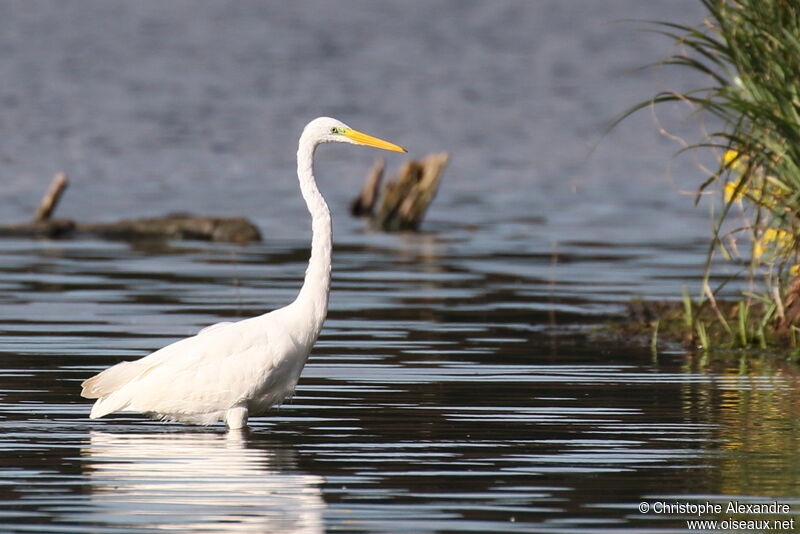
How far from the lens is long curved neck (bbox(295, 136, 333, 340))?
10.9 m

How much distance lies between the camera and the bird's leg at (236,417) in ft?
35.1

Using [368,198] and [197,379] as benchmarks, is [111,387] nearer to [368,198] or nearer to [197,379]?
[197,379]

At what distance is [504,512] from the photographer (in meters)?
8.30

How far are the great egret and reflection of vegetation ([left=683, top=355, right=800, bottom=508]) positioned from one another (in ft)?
8.04

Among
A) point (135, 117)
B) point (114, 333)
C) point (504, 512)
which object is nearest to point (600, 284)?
point (114, 333)

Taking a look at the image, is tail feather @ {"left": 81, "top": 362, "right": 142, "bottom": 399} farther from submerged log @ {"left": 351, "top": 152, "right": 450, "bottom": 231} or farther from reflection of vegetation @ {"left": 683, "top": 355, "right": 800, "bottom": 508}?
submerged log @ {"left": 351, "top": 152, "right": 450, "bottom": 231}

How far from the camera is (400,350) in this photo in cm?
1439

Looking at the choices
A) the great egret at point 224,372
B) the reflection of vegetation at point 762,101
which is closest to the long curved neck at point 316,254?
the great egret at point 224,372

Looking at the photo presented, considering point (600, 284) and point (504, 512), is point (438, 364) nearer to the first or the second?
point (504, 512)

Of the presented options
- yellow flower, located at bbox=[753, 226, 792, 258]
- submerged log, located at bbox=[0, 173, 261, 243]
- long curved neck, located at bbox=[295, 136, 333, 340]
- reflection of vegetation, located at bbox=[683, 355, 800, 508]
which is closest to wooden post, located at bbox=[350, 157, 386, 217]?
submerged log, located at bbox=[0, 173, 261, 243]

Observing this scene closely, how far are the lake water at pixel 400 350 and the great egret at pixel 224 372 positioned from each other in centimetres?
19

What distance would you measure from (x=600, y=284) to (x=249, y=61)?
53.3 meters

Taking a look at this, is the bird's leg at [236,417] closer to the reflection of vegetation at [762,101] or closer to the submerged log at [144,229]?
the reflection of vegetation at [762,101]

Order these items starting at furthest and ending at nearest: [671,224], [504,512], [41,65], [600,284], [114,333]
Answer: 1. [41,65]
2. [671,224]
3. [600,284]
4. [114,333]
5. [504,512]
